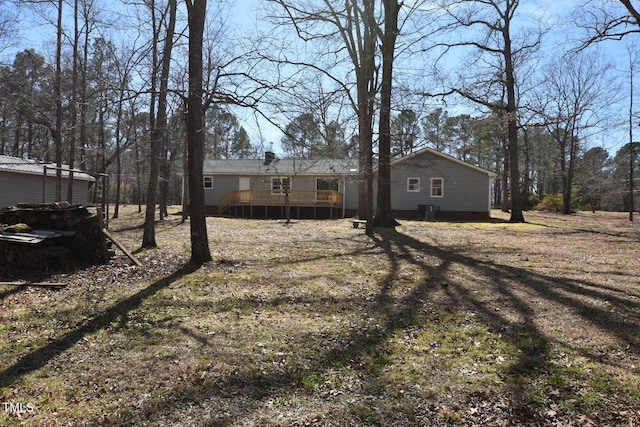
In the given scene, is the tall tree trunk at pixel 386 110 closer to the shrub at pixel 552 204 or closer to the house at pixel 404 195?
the house at pixel 404 195

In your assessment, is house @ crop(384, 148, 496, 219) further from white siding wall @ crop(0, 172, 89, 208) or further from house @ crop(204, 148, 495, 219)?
white siding wall @ crop(0, 172, 89, 208)

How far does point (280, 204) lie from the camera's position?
24906 millimetres

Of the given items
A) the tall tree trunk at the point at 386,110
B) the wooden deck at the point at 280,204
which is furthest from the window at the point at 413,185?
the tall tree trunk at the point at 386,110

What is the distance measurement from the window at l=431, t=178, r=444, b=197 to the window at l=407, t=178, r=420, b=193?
885 mm

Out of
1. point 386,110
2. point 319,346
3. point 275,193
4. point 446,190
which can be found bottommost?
point 319,346

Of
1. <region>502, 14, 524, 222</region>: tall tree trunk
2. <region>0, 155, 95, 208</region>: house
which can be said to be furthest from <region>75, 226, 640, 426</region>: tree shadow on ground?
<region>0, 155, 95, 208</region>: house

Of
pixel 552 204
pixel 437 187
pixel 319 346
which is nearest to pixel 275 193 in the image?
pixel 437 187

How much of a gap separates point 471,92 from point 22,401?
18.1 metres

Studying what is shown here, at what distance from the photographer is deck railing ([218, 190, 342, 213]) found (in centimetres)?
2461

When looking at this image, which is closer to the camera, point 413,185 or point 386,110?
point 386,110

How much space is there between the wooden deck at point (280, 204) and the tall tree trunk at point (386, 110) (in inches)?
299

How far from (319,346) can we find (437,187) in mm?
21996

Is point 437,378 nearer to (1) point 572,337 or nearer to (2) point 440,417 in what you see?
(2) point 440,417

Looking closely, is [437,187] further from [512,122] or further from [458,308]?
[458,308]
